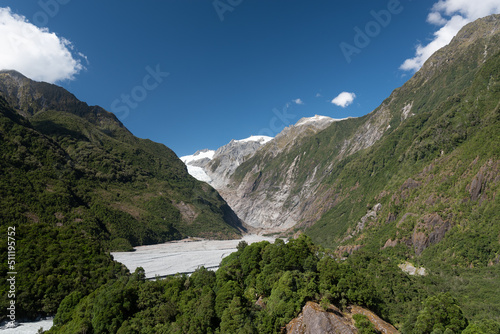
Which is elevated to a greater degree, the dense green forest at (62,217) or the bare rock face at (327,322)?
the dense green forest at (62,217)

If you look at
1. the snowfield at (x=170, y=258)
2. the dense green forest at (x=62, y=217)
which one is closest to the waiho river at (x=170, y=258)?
the snowfield at (x=170, y=258)

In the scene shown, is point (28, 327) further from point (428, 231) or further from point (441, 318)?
point (428, 231)

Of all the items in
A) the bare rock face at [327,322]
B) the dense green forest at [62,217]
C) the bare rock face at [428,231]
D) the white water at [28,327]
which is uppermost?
the dense green forest at [62,217]

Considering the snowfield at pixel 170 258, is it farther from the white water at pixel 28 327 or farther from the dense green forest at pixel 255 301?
the dense green forest at pixel 255 301

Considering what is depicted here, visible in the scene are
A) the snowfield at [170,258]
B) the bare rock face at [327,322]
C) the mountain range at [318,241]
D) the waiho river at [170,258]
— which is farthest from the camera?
the snowfield at [170,258]

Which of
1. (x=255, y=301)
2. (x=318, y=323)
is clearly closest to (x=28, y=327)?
(x=255, y=301)

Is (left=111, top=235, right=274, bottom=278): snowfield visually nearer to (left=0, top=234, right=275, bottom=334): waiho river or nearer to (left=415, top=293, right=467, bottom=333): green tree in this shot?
(left=0, top=234, right=275, bottom=334): waiho river

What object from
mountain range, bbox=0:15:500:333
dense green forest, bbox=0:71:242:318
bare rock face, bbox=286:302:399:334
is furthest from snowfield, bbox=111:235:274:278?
bare rock face, bbox=286:302:399:334

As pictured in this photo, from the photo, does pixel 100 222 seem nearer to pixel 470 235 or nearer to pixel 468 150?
pixel 470 235
